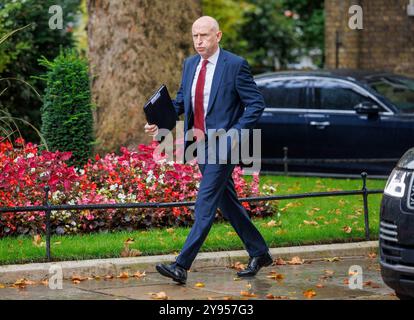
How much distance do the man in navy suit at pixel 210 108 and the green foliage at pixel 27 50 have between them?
8.26 m

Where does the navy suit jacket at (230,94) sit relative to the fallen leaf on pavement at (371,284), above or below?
above

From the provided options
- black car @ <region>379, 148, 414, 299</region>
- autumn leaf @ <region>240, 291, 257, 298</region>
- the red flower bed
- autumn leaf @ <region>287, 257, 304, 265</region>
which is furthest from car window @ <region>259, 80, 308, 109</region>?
black car @ <region>379, 148, 414, 299</region>

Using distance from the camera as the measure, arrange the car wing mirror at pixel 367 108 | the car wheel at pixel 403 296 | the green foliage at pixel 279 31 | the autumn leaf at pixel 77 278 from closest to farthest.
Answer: the car wheel at pixel 403 296 < the autumn leaf at pixel 77 278 < the car wing mirror at pixel 367 108 < the green foliage at pixel 279 31

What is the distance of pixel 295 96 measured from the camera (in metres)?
18.1

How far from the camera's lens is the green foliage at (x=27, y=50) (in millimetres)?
18594

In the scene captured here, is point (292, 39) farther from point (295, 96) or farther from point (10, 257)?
point (10, 257)

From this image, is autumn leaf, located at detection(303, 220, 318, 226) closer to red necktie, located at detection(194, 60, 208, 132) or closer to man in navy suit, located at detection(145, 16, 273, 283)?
man in navy suit, located at detection(145, 16, 273, 283)

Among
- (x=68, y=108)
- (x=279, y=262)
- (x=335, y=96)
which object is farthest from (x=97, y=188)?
(x=335, y=96)

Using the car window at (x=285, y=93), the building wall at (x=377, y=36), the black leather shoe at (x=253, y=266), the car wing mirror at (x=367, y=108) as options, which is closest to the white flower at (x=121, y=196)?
the black leather shoe at (x=253, y=266)

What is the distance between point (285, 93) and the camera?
18.2 meters

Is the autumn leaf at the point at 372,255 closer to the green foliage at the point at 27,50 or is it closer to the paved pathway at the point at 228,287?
the paved pathway at the point at 228,287

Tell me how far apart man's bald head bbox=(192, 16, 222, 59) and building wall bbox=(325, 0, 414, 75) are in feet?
47.2

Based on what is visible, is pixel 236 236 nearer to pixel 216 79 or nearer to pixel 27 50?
pixel 216 79

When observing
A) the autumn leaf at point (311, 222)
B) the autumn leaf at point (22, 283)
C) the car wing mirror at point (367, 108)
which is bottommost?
the autumn leaf at point (22, 283)
